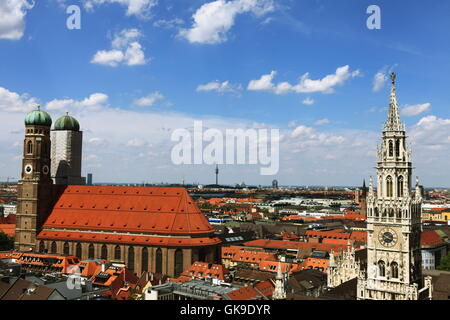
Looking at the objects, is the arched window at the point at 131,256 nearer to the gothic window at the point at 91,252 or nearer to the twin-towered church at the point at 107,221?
the twin-towered church at the point at 107,221

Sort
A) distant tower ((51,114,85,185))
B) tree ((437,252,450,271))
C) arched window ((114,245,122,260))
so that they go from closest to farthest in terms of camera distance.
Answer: tree ((437,252,450,271))
arched window ((114,245,122,260))
distant tower ((51,114,85,185))

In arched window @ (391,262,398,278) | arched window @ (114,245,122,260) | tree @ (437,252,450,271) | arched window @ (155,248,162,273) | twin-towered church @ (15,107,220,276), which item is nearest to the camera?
arched window @ (391,262,398,278)

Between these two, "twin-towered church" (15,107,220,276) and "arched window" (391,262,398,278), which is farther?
"twin-towered church" (15,107,220,276)

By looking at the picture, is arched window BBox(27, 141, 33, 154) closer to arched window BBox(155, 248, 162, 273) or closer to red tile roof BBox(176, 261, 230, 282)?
arched window BBox(155, 248, 162, 273)

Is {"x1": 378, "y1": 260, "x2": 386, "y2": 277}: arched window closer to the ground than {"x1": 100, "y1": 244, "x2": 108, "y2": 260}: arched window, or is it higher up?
higher up

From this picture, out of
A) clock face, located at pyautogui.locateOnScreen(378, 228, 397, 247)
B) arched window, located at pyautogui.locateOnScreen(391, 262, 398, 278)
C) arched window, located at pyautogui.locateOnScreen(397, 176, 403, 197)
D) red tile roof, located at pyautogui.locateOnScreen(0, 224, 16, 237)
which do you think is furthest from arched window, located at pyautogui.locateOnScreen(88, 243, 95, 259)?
arched window, located at pyautogui.locateOnScreen(397, 176, 403, 197)

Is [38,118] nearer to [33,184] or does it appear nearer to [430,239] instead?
[33,184]

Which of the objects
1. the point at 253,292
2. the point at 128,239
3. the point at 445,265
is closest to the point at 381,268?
the point at 253,292

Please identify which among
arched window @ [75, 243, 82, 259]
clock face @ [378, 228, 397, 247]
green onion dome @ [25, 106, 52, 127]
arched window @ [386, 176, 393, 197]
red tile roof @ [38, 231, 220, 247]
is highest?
green onion dome @ [25, 106, 52, 127]
